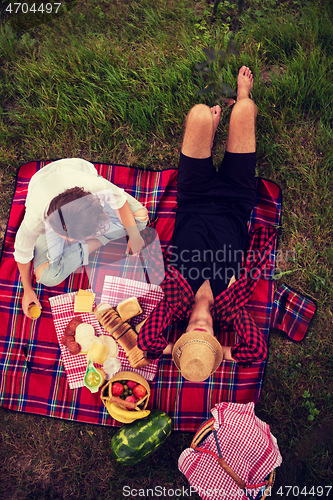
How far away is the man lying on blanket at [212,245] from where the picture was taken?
3.12m

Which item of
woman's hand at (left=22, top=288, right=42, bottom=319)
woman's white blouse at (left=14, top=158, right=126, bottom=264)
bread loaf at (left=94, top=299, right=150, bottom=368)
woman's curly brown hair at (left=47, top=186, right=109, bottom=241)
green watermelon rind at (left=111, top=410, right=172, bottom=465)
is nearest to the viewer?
woman's curly brown hair at (left=47, top=186, right=109, bottom=241)

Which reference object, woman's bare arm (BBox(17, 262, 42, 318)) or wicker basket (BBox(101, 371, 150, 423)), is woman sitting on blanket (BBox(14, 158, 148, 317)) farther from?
wicker basket (BBox(101, 371, 150, 423))

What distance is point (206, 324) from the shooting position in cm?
294

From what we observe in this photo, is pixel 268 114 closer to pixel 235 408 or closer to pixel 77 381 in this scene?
pixel 235 408

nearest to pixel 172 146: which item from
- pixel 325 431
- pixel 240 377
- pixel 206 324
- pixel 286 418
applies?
pixel 206 324

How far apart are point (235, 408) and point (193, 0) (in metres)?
5.12

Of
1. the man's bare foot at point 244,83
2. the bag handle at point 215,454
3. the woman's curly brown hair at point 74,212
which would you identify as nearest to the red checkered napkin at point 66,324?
the woman's curly brown hair at point 74,212

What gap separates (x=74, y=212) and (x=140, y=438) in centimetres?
248

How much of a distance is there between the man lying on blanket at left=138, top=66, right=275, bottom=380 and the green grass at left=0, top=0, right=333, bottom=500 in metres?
0.58

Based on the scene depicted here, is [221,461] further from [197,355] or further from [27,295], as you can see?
[27,295]

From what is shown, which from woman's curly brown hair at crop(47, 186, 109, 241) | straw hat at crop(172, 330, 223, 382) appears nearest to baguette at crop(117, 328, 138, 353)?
straw hat at crop(172, 330, 223, 382)

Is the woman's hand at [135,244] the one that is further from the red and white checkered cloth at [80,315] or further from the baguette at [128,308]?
the baguette at [128,308]

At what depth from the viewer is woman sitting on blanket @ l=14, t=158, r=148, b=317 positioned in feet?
8.69

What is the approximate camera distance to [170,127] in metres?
3.95
